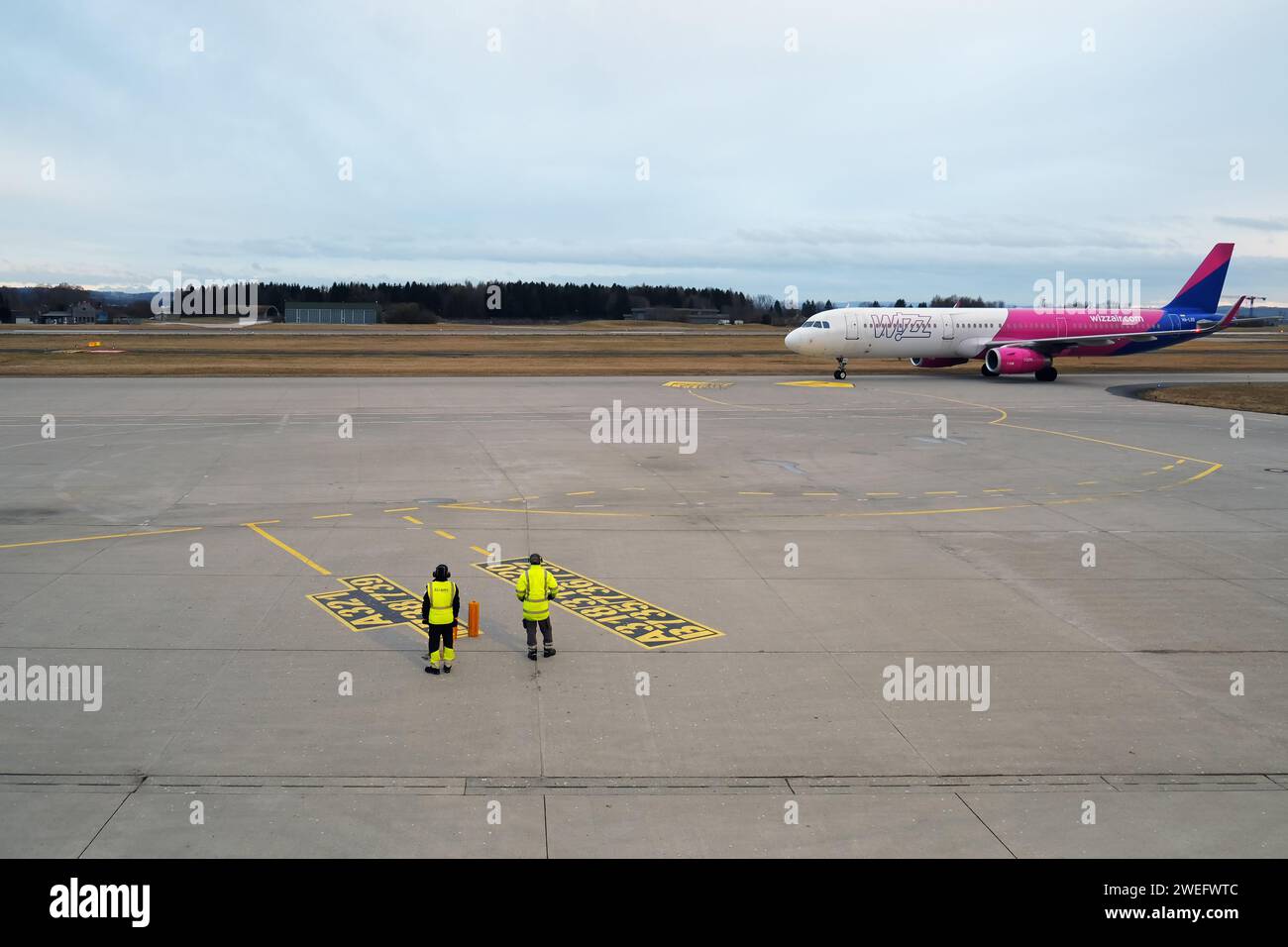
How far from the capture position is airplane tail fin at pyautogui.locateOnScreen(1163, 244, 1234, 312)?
7081 centimetres

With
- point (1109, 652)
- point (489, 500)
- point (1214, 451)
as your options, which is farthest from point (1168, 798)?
point (1214, 451)

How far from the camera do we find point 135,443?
3712 cm

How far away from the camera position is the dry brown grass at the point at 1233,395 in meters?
53.3

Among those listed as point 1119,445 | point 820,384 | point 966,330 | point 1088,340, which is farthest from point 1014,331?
point 1119,445

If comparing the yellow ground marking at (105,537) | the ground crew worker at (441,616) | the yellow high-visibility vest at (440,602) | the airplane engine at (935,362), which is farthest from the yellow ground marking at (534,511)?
the airplane engine at (935,362)

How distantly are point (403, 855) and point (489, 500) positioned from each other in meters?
18.6

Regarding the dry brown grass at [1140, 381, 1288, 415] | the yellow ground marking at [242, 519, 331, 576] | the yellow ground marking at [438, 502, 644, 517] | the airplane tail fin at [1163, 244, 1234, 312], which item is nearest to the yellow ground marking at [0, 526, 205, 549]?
the yellow ground marking at [242, 519, 331, 576]

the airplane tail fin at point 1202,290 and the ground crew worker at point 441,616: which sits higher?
the airplane tail fin at point 1202,290

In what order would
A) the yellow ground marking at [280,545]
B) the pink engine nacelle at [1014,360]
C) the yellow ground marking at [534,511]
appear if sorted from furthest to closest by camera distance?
the pink engine nacelle at [1014,360] → the yellow ground marking at [534,511] → the yellow ground marking at [280,545]

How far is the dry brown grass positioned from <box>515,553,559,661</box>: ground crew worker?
4845 centimetres

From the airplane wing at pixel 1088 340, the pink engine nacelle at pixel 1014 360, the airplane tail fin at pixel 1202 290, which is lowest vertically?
the pink engine nacelle at pixel 1014 360

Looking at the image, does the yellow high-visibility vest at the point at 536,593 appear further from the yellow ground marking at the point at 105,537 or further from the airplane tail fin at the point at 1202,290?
the airplane tail fin at the point at 1202,290

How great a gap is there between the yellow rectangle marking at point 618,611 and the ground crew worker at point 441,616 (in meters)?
1.96

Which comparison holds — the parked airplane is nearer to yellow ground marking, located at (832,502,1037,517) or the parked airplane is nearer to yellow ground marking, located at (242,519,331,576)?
yellow ground marking, located at (832,502,1037,517)
